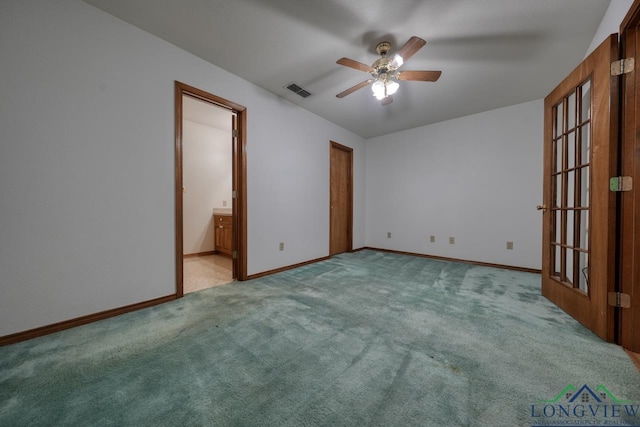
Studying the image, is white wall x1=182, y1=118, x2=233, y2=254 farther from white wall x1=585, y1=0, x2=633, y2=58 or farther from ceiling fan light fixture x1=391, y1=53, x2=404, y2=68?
white wall x1=585, y1=0, x2=633, y2=58

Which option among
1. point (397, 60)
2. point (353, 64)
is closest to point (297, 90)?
point (353, 64)

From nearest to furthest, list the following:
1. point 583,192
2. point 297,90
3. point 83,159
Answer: point 83,159, point 583,192, point 297,90

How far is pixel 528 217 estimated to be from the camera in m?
3.34

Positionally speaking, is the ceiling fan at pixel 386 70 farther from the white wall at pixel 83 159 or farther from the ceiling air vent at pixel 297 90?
the white wall at pixel 83 159

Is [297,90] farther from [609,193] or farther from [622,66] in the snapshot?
[609,193]

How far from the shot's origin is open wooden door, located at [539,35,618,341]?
4.91 feet

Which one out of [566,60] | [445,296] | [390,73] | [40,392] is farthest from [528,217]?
[40,392]

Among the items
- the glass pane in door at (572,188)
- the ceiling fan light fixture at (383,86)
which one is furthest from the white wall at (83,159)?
the glass pane in door at (572,188)

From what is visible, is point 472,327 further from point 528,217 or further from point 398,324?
point 528,217

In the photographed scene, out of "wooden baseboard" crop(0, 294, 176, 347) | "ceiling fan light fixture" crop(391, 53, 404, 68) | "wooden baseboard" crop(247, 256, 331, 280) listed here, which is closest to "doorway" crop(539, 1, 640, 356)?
"ceiling fan light fixture" crop(391, 53, 404, 68)

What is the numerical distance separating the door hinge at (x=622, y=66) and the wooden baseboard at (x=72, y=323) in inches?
156

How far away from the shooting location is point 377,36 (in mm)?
2023

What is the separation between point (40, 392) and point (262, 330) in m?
1.10

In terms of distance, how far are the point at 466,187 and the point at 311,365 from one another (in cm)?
385
